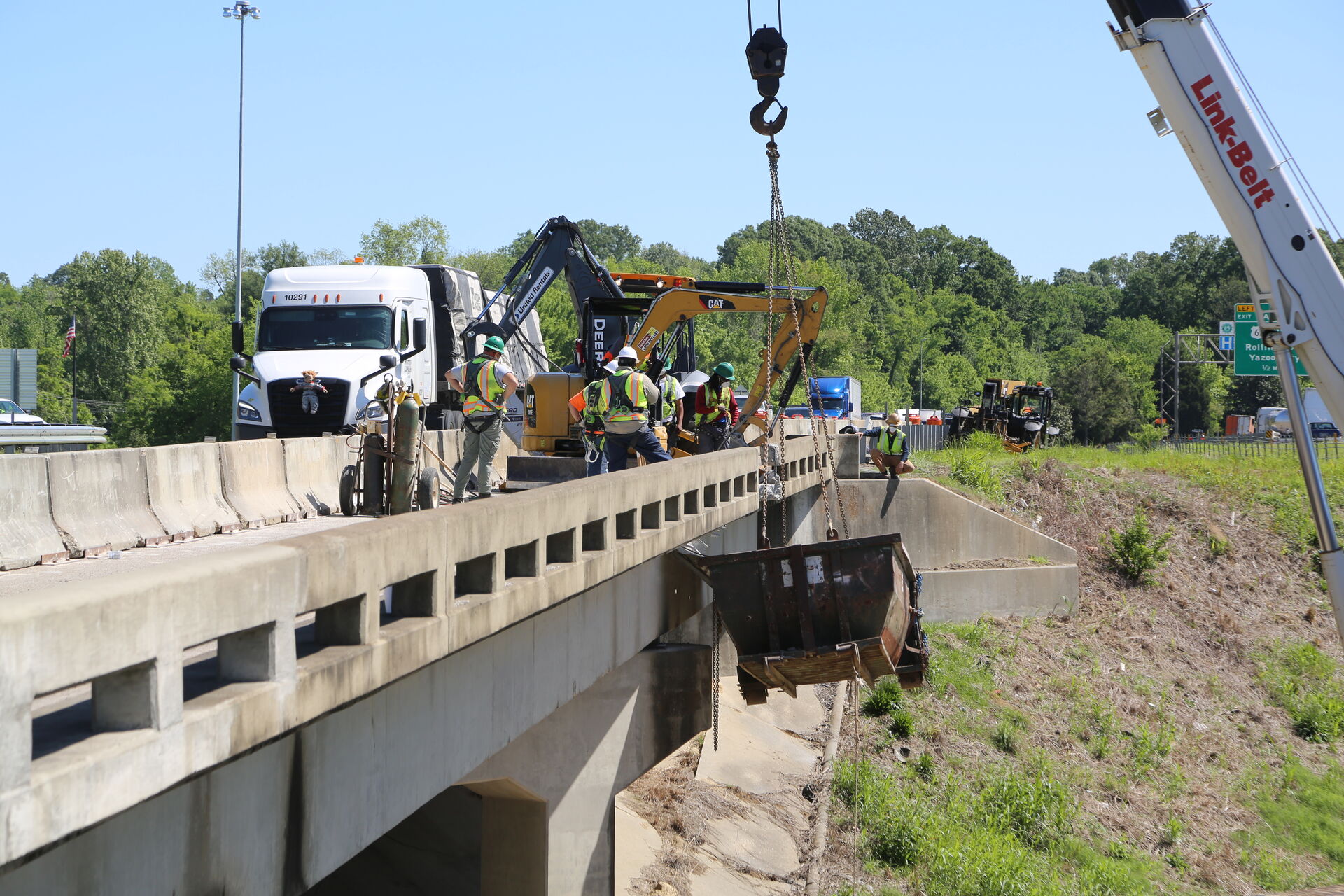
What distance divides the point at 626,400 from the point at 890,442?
13.5m

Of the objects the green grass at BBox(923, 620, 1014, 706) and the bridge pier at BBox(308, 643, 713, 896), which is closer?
the bridge pier at BBox(308, 643, 713, 896)

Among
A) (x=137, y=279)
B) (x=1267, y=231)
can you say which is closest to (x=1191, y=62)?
(x=1267, y=231)

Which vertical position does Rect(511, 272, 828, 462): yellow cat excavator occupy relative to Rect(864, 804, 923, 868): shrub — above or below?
above

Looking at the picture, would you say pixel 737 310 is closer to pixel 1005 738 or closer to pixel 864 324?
pixel 1005 738

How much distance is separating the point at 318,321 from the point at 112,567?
1387 cm

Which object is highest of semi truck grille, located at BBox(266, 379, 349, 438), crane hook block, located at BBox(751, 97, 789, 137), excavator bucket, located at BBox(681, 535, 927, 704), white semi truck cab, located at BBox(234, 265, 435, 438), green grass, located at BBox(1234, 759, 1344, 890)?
crane hook block, located at BBox(751, 97, 789, 137)

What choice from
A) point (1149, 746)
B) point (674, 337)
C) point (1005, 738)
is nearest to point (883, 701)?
point (1005, 738)

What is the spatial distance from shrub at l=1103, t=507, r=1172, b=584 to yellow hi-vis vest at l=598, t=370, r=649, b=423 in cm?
1739

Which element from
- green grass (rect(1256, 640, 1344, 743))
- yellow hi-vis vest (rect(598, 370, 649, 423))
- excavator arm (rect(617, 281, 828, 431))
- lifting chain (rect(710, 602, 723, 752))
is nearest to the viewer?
lifting chain (rect(710, 602, 723, 752))

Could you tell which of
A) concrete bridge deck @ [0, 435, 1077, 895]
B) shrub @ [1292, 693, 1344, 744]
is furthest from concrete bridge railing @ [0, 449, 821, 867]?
shrub @ [1292, 693, 1344, 744]

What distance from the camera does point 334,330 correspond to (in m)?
23.1

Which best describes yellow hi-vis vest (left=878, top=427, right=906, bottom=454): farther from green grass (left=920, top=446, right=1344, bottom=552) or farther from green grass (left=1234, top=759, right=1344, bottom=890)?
green grass (left=1234, top=759, right=1344, bottom=890)

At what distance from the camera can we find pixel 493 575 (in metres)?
6.71

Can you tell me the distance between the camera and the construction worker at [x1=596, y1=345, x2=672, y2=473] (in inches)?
516
